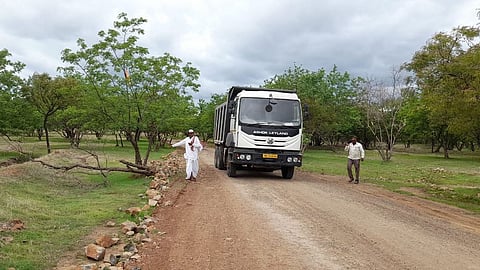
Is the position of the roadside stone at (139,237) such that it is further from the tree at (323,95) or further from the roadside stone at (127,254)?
the tree at (323,95)

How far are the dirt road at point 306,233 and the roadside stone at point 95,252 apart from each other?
0.61 metres

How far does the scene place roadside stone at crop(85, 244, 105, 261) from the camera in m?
6.91

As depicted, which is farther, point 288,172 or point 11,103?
point 11,103

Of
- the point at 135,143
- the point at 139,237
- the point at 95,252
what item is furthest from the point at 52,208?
the point at 135,143

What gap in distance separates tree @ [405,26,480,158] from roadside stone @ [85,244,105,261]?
1195cm

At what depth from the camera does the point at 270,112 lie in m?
17.8

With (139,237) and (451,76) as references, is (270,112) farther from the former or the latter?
(139,237)

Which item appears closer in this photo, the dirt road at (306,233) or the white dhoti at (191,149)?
the dirt road at (306,233)

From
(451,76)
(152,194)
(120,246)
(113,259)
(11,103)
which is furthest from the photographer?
(11,103)

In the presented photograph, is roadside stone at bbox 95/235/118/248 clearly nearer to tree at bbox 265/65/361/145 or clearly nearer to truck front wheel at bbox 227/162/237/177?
truck front wheel at bbox 227/162/237/177

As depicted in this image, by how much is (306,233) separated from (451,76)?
1006 centimetres

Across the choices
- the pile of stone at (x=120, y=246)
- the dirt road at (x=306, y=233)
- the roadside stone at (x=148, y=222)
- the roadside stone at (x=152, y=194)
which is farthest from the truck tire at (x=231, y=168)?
the roadside stone at (x=148, y=222)

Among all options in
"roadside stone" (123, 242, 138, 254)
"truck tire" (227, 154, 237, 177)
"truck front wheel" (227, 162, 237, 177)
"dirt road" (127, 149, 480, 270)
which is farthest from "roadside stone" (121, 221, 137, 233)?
"truck front wheel" (227, 162, 237, 177)

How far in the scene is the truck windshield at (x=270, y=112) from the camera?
1762 centimetres
